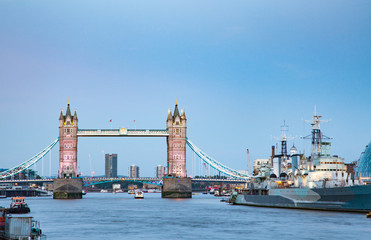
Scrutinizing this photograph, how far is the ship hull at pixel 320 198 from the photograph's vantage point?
63000mm

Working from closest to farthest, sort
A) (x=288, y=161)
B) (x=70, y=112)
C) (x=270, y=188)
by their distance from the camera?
(x=270, y=188) → (x=288, y=161) → (x=70, y=112)

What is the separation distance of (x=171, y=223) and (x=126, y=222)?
16.0 feet

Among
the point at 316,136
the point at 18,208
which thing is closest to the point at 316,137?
the point at 316,136

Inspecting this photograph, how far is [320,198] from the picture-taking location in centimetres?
7038

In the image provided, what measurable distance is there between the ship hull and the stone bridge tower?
65.9 metres

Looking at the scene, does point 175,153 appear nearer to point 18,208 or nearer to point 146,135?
point 146,135

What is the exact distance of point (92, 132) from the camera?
145m

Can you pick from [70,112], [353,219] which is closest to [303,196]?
[353,219]

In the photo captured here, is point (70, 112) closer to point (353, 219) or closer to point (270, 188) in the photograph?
point (270, 188)

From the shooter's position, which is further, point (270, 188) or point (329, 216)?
point (270, 188)

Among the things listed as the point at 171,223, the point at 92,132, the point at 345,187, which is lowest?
the point at 171,223

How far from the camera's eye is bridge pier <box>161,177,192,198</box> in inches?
5463

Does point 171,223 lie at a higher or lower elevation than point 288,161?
lower

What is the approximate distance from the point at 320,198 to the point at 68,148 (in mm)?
88222
